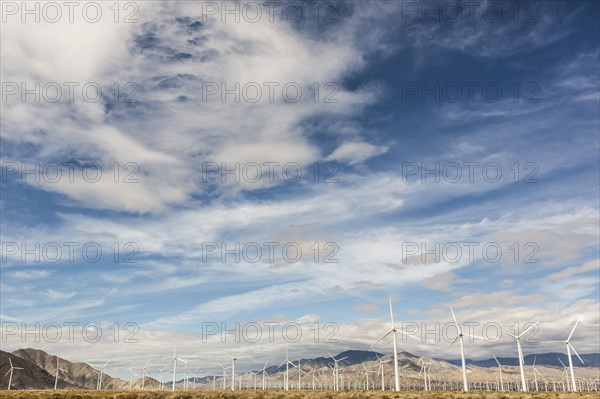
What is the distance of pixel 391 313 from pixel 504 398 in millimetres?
50838

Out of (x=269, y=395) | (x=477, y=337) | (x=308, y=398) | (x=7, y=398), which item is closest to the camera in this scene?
(x=7, y=398)

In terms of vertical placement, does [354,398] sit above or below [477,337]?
below

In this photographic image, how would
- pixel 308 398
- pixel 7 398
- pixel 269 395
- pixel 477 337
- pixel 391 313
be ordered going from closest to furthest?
pixel 7 398 → pixel 308 398 → pixel 269 395 → pixel 477 337 → pixel 391 313

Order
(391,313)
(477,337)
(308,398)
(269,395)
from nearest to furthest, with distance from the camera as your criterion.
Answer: (308,398), (269,395), (477,337), (391,313)

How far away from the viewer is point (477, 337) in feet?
411

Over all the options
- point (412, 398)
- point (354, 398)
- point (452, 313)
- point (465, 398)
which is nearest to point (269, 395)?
point (354, 398)

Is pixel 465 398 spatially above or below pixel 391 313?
below

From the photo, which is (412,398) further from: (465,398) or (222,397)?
(222,397)

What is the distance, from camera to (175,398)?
84375 mm

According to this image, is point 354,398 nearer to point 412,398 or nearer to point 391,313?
point 412,398

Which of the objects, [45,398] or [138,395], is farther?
[138,395]

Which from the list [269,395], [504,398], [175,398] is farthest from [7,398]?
[504,398]

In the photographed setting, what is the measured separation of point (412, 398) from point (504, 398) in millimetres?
15390

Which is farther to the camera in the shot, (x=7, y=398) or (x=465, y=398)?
(x=465, y=398)
